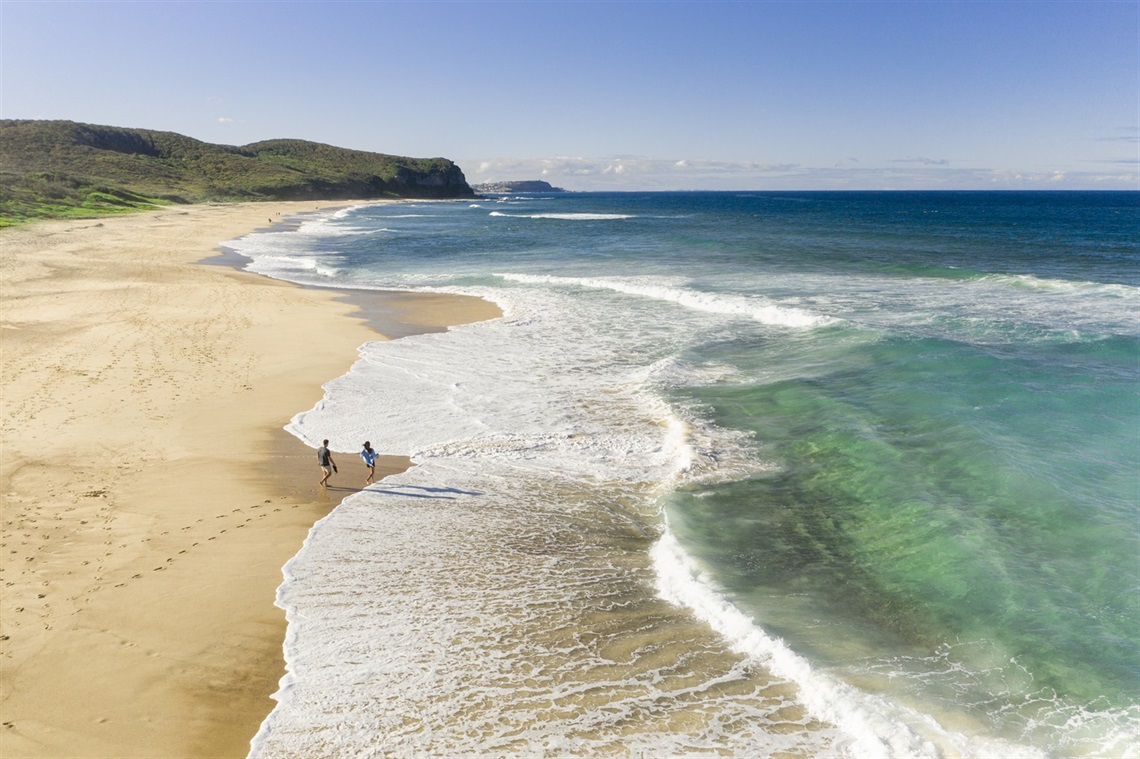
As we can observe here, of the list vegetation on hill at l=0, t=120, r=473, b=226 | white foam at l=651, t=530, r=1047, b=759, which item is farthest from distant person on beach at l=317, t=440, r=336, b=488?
vegetation on hill at l=0, t=120, r=473, b=226

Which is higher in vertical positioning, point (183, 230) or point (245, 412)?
point (183, 230)

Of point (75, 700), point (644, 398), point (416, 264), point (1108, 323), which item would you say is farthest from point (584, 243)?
point (75, 700)

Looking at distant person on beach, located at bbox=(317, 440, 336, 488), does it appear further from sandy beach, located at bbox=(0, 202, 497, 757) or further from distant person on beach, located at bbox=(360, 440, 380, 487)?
distant person on beach, located at bbox=(360, 440, 380, 487)

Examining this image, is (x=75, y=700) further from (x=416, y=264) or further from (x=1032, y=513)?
(x=416, y=264)

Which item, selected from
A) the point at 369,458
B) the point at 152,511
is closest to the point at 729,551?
the point at 369,458

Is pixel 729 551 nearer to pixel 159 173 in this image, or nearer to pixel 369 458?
pixel 369 458

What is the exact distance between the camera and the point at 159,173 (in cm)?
11712

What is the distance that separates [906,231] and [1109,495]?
5733 cm

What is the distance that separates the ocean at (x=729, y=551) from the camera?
6559 millimetres

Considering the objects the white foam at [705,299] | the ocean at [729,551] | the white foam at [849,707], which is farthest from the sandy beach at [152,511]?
the white foam at [705,299]

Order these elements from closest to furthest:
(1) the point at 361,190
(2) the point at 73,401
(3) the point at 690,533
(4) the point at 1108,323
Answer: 1. (3) the point at 690,533
2. (2) the point at 73,401
3. (4) the point at 1108,323
4. (1) the point at 361,190

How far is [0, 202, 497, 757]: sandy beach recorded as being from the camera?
667 cm

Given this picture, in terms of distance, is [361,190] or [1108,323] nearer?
[1108,323]

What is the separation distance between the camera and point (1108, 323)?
900 inches
